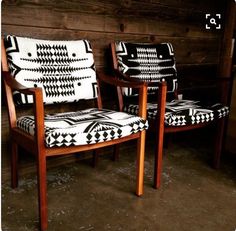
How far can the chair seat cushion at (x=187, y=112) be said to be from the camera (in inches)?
60.7

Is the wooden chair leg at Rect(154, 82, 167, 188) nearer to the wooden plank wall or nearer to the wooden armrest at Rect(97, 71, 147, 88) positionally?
the wooden armrest at Rect(97, 71, 147, 88)

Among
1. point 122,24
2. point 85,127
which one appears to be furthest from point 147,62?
point 85,127

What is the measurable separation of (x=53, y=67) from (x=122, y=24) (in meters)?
0.70

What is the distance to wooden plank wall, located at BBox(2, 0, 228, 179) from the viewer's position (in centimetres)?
161

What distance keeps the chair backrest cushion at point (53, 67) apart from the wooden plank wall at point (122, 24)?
164 mm

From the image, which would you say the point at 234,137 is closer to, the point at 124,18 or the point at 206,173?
the point at 206,173

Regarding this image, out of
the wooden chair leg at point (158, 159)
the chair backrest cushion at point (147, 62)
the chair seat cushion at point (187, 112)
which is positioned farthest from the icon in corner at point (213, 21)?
the wooden chair leg at point (158, 159)

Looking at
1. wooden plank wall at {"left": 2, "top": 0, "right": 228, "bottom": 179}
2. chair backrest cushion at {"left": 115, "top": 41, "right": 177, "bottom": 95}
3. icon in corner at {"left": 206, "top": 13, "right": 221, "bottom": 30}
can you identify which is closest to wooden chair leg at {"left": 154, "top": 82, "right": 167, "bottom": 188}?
chair backrest cushion at {"left": 115, "top": 41, "right": 177, "bottom": 95}

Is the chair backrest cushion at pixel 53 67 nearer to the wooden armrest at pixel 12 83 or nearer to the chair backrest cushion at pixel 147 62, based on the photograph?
the wooden armrest at pixel 12 83

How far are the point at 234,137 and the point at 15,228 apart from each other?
159 centimetres

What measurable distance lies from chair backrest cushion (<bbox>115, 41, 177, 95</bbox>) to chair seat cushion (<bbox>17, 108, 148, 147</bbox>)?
47 cm

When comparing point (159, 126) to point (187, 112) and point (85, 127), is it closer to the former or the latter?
point (187, 112)

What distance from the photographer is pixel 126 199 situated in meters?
1.51

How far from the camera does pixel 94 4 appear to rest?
72.6 inches
